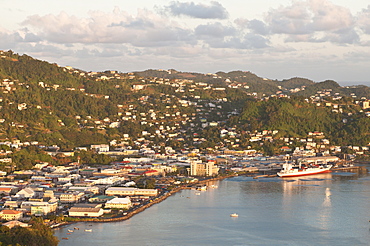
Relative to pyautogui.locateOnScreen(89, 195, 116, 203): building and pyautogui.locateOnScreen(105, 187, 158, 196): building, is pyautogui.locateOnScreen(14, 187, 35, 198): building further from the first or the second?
pyautogui.locateOnScreen(105, 187, 158, 196): building

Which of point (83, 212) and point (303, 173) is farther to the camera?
point (303, 173)

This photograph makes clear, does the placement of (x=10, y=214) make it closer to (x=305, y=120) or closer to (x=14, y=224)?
(x=14, y=224)

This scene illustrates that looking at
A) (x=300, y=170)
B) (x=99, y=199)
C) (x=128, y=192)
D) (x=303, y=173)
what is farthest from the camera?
(x=300, y=170)

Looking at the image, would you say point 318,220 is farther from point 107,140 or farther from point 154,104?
point 154,104

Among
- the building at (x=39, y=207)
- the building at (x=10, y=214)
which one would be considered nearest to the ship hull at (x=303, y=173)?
the building at (x=39, y=207)

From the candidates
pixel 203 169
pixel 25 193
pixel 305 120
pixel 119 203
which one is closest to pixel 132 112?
pixel 305 120

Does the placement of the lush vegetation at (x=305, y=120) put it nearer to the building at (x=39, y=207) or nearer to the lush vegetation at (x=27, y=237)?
the building at (x=39, y=207)

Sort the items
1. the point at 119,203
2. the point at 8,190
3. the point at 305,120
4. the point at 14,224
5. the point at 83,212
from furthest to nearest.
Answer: the point at 305,120, the point at 8,190, the point at 119,203, the point at 83,212, the point at 14,224

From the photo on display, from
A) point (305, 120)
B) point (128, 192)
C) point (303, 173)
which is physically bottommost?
point (128, 192)
